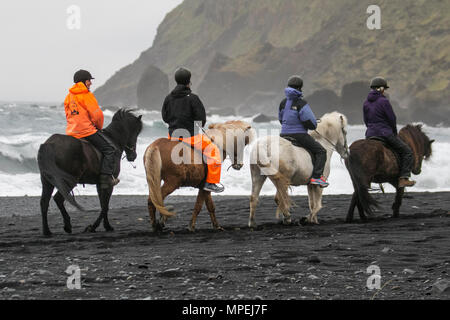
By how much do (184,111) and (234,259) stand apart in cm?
247

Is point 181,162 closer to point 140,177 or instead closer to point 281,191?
point 281,191

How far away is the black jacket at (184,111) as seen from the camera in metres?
8.90

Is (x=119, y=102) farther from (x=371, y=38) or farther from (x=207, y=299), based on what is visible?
(x=207, y=299)

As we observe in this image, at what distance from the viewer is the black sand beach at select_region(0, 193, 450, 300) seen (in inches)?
229

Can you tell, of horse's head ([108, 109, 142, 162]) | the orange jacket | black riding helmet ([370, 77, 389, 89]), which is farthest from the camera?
black riding helmet ([370, 77, 389, 89])

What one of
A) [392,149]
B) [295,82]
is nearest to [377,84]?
[392,149]

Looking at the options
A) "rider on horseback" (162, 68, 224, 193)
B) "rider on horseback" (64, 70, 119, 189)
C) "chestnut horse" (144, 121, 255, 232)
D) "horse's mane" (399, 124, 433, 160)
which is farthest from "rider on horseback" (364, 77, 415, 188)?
"rider on horseback" (64, 70, 119, 189)

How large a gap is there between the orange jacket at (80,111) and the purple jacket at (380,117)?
4.20m

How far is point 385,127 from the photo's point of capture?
1041 centimetres

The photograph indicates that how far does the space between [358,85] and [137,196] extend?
94.5 meters

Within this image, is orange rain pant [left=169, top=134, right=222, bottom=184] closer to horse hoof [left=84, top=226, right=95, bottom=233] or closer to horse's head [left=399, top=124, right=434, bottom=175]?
horse hoof [left=84, top=226, right=95, bottom=233]

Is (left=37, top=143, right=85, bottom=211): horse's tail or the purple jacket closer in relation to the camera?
(left=37, top=143, right=85, bottom=211): horse's tail

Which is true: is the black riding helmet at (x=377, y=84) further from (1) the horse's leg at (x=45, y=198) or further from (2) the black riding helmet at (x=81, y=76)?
(1) the horse's leg at (x=45, y=198)

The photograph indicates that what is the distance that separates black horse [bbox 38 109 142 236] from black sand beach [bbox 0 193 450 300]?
1.80 ft
